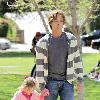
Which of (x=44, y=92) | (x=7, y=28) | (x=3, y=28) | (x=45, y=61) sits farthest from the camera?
(x=7, y=28)

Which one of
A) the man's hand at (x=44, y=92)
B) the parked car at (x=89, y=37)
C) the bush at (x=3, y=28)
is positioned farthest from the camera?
the bush at (x=3, y=28)

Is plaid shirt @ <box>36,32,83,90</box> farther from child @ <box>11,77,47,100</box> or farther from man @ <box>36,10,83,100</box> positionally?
child @ <box>11,77,47,100</box>

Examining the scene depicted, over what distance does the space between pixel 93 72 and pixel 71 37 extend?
1039cm

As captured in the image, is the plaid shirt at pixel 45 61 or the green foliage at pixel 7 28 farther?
the green foliage at pixel 7 28

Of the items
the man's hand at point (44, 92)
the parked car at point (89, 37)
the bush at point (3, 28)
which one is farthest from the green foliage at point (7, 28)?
the man's hand at point (44, 92)

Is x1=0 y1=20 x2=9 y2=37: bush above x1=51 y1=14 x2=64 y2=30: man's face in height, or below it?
below

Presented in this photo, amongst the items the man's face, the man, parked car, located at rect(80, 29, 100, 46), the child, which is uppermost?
the man's face

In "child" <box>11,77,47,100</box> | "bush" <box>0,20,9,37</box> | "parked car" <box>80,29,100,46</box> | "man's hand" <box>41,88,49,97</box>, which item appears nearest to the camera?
"man's hand" <box>41,88,49,97</box>

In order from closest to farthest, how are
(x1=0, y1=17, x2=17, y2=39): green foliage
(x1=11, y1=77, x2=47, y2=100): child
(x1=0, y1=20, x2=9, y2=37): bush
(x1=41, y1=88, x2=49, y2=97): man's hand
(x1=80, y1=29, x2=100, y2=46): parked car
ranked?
(x1=41, y1=88, x2=49, y2=97): man's hand, (x1=11, y1=77, x2=47, y2=100): child, (x1=80, y1=29, x2=100, y2=46): parked car, (x1=0, y1=20, x2=9, y2=37): bush, (x1=0, y1=17, x2=17, y2=39): green foliage

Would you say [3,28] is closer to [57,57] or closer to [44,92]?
[57,57]

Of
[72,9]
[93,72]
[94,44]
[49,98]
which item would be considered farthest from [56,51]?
[94,44]

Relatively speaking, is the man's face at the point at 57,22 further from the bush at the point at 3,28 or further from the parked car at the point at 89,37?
the bush at the point at 3,28

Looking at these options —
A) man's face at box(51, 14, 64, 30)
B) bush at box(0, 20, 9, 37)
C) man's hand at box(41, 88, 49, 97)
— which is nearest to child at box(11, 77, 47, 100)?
man's hand at box(41, 88, 49, 97)

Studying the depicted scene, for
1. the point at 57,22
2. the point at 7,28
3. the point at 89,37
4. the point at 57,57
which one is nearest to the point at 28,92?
the point at 57,57
